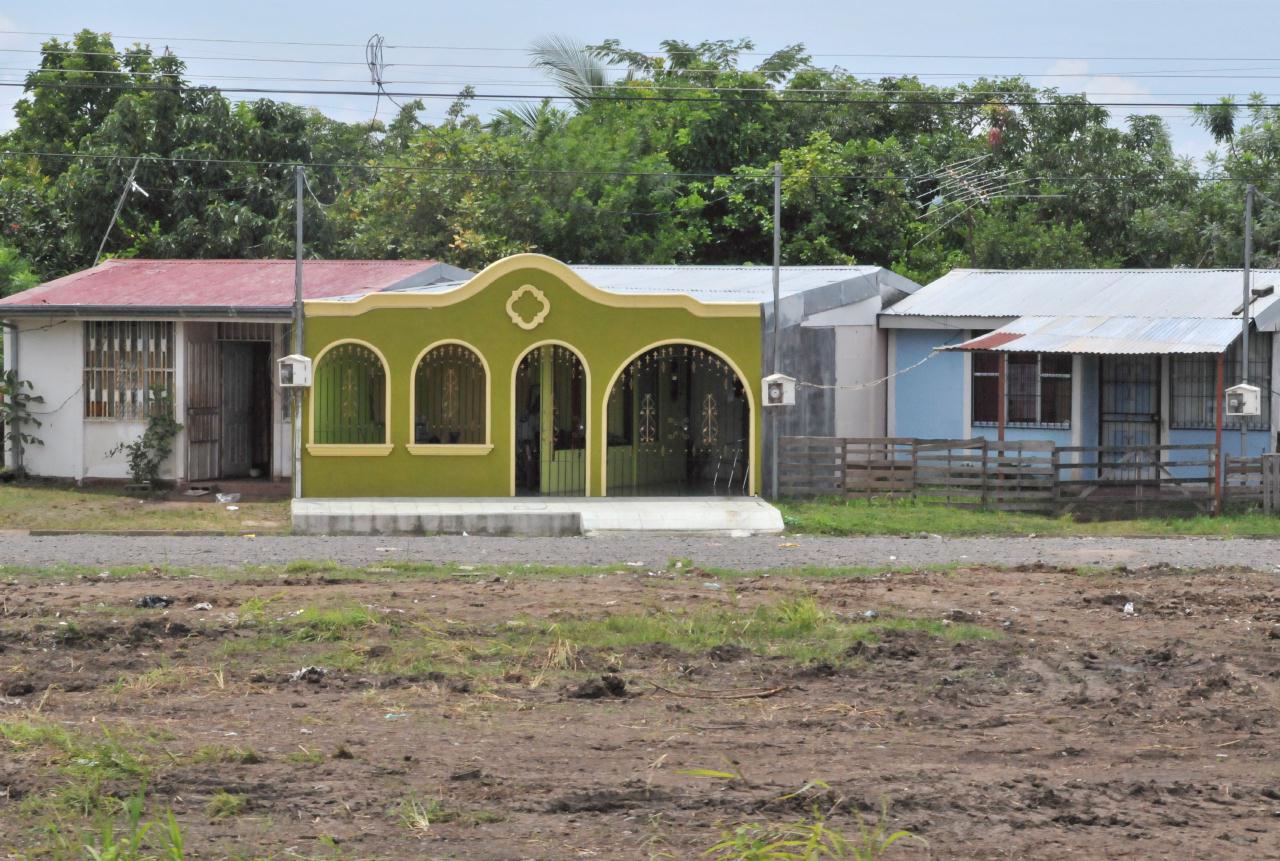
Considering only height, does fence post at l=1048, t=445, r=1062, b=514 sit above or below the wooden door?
below

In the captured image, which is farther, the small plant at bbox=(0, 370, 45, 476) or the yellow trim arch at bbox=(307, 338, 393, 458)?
the small plant at bbox=(0, 370, 45, 476)

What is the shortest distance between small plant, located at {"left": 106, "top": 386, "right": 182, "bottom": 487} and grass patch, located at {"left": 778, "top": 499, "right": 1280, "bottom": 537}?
8845 mm

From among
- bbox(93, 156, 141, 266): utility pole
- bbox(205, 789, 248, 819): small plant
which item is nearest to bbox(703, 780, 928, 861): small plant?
bbox(205, 789, 248, 819): small plant

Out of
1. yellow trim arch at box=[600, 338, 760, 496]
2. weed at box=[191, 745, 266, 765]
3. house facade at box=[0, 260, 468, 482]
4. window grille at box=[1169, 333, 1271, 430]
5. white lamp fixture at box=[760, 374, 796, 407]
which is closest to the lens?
weed at box=[191, 745, 266, 765]

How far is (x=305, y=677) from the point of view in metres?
10.4

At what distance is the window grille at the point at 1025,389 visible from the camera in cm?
2395

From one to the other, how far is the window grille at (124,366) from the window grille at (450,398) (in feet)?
13.7

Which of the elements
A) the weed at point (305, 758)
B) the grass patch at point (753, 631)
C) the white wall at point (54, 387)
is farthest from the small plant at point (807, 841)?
the white wall at point (54, 387)

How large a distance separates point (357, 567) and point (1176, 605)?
7401 millimetres

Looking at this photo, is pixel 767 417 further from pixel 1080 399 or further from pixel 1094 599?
pixel 1094 599

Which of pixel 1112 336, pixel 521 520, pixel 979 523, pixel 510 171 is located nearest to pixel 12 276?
pixel 510 171

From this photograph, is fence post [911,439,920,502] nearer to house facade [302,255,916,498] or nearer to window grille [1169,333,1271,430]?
house facade [302,255,916,498]

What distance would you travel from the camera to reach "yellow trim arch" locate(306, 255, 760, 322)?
21891mm

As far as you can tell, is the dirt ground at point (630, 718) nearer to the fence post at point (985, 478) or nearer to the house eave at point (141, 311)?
the fence post at point (985, 478)
